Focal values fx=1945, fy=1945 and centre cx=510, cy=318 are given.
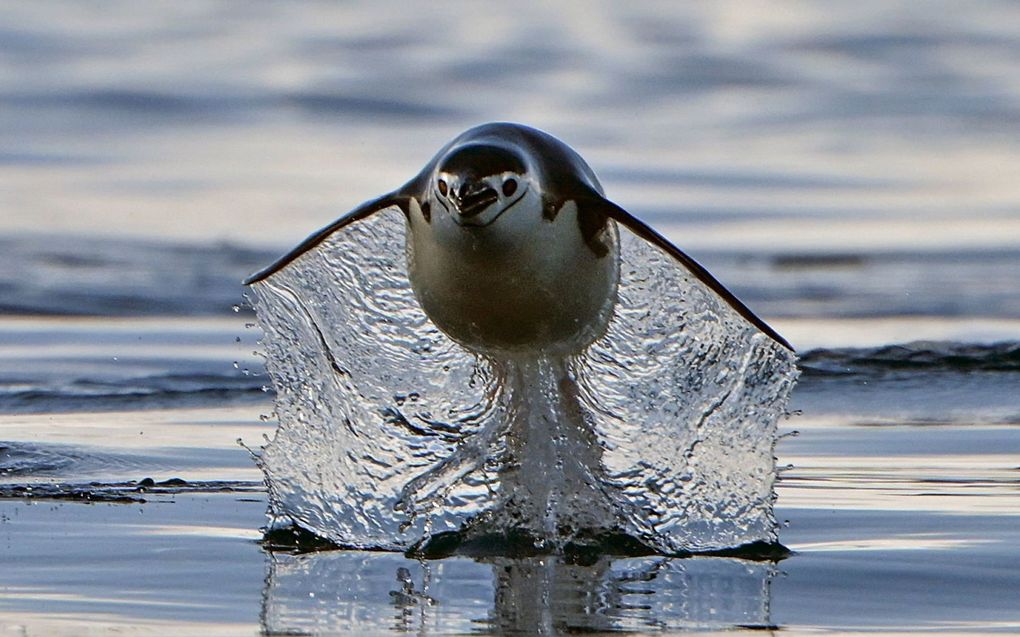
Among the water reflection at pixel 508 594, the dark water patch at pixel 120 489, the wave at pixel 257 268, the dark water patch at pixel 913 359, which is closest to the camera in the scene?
the water reflection at pixel 508 594

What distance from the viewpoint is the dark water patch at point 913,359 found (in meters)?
9.36

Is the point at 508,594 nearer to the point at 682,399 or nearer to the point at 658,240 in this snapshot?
the point at 658,240

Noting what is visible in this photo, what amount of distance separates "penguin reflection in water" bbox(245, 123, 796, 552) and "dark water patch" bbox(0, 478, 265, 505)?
1.41ft

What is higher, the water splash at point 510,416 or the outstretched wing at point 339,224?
the outstretched wing at point 339,224

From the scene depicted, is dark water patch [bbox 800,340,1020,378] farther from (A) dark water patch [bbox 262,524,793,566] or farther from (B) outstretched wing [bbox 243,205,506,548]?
(A) dark water patch [bbox 262,524,793,566]

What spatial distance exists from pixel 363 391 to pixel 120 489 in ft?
2.62

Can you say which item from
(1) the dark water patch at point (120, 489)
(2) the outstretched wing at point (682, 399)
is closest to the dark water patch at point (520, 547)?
(2) the outstretched wing at point (682, 399)

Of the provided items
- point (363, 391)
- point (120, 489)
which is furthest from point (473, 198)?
point (120, 489)

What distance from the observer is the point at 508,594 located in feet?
14.4

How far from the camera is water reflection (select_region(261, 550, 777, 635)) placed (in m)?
4.09

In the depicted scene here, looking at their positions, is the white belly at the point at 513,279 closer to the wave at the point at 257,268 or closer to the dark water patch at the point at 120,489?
the dark water patch at the point at 120,489

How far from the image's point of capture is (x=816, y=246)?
52.2ft

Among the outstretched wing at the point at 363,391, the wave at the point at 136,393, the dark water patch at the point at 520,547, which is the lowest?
the dark water patch at the point at 520,547

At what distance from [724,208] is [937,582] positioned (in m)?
13.5
